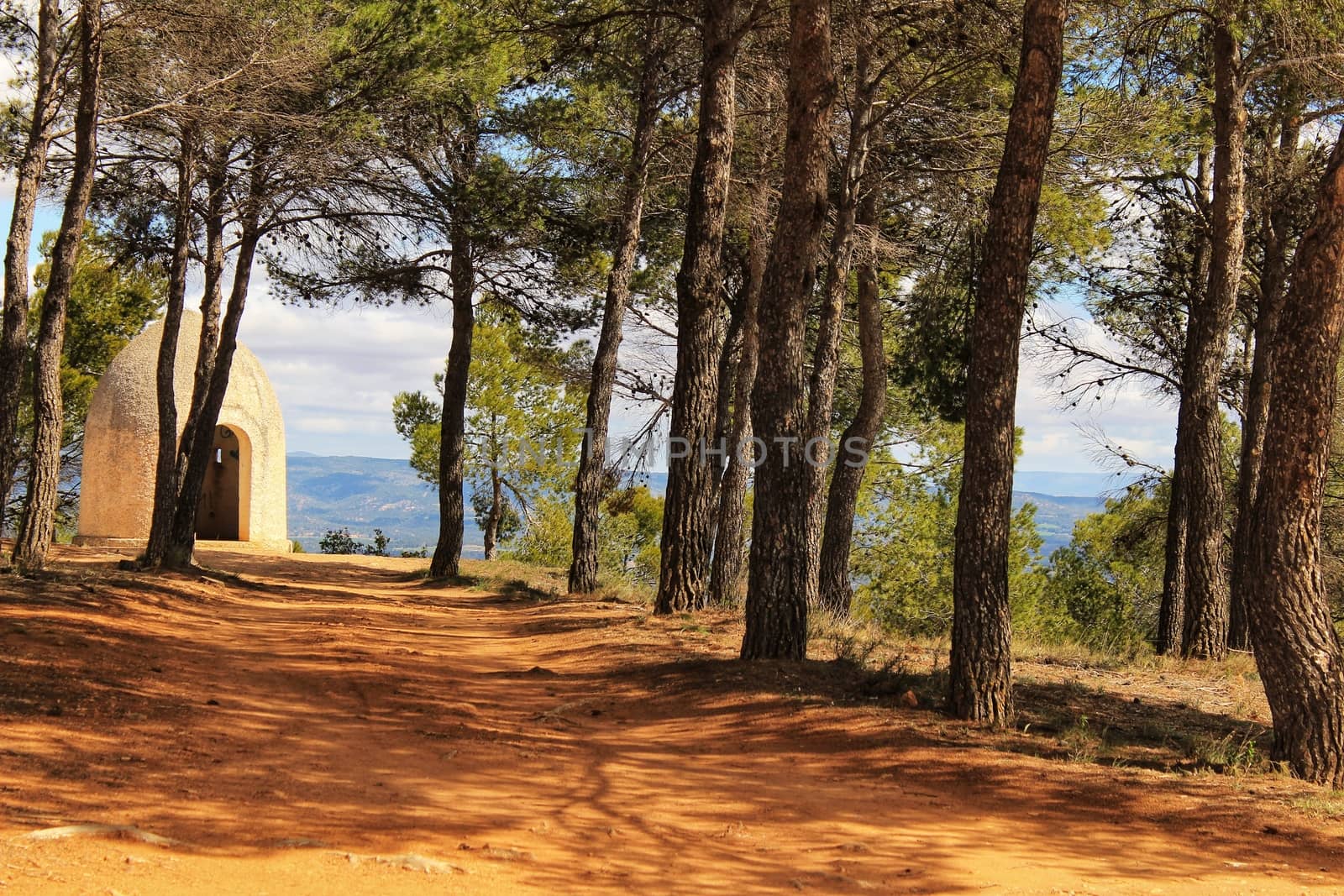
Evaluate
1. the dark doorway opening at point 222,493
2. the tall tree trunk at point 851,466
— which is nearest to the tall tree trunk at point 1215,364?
the tall tree trunk at point 851,466

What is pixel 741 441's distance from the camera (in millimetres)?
17516

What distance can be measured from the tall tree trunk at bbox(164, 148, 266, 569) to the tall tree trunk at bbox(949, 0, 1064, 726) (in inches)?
485

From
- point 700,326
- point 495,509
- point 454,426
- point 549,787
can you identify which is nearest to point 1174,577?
point 700,326

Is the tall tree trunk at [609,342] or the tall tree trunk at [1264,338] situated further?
the tall tree trunk at [609,342]

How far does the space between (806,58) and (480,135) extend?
434 inches

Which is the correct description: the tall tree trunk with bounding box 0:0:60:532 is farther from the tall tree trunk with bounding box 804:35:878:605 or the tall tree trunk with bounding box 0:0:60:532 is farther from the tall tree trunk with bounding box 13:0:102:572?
the tall tree trunk with bounding box 804:35:878:605

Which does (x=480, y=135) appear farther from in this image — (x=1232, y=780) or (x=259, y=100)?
(x=1232, y=780)

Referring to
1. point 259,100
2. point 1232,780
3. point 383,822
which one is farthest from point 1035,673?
point 259,100

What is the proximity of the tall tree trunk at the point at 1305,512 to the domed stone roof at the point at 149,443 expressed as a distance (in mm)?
20624

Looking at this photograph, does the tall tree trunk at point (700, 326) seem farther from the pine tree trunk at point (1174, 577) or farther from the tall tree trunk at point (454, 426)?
the tall tree trunk at point (454, 426)

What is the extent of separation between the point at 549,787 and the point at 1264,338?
12.6m

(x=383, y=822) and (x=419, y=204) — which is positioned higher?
(x=419, y=204)

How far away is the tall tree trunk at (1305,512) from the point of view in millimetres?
7055

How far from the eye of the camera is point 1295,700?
23.3 feet
